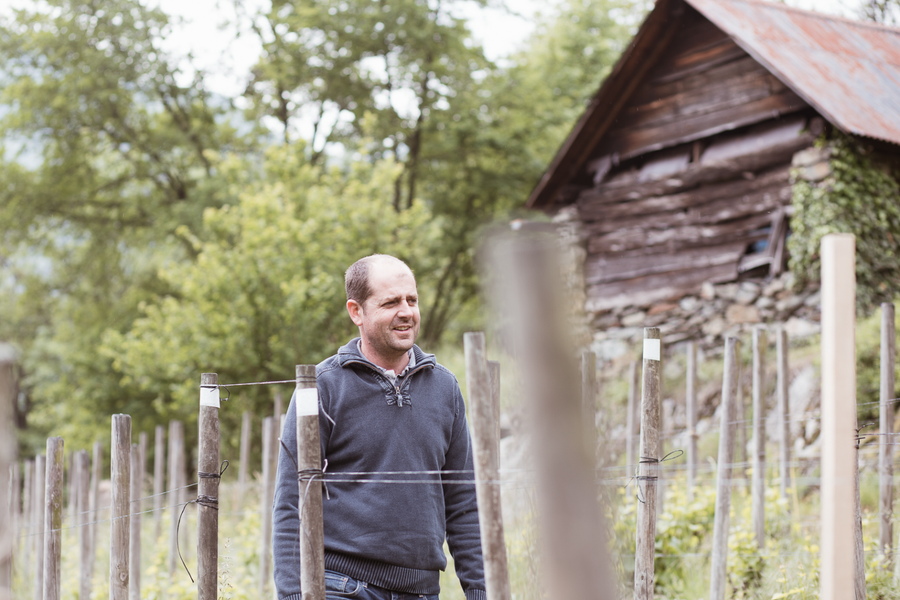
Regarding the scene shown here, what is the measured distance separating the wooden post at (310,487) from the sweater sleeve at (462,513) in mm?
498

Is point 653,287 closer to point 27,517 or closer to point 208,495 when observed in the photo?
point 27,517

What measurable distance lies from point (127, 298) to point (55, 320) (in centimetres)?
305

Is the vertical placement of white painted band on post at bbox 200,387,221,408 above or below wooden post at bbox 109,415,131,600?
above

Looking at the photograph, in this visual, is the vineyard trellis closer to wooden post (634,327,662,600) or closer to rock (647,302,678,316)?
wooden post (634,327,662,600)

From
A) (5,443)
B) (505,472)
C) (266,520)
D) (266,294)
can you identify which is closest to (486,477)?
(5,443)

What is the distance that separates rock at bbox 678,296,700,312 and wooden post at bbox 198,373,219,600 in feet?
28.7

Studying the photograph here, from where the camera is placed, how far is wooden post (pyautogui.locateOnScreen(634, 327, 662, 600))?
2.95m

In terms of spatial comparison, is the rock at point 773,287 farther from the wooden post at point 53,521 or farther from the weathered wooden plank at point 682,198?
the wooden post at point 53,521

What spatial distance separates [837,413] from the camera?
72.7 inches

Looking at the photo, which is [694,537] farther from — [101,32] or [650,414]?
[101,32]

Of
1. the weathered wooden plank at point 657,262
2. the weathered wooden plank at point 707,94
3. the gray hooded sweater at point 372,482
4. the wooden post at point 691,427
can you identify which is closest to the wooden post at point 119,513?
the gray hooded sweater at point 372,482

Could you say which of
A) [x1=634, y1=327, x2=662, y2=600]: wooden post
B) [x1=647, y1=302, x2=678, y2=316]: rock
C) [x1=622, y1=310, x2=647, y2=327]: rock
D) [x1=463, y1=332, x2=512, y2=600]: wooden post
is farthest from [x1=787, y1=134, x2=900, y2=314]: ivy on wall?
[x1=463, y1=332, x2=512, y2=600]: wooden post

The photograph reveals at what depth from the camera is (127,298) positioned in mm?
18406

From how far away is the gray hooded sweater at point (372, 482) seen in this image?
2.45 meters
